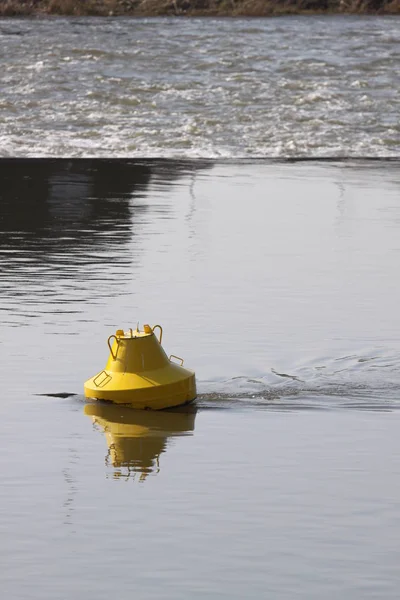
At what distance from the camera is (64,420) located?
866 cm

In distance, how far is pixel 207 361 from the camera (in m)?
10.1

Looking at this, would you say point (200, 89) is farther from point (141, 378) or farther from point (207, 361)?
point (141, 378)

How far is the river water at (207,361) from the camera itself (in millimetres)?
6426

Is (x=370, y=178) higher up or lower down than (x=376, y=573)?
lower down

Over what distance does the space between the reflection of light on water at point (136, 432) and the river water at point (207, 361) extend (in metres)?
0.02

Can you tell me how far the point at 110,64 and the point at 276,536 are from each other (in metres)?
31.0

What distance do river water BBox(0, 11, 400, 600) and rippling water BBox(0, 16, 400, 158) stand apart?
0.24 m

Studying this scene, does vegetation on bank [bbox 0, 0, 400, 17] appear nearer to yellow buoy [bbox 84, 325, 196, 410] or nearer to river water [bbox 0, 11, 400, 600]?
river water [bbox 0, 11, 400, 600]

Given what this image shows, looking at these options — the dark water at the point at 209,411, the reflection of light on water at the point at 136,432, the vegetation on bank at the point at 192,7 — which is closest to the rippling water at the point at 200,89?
the vegetation on bank at the point at 192,7

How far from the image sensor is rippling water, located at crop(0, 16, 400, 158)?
26631mm

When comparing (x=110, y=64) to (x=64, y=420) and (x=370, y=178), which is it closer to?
(x=370, y=178)

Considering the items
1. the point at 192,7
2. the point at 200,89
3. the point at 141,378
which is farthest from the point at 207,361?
the point at 192,7

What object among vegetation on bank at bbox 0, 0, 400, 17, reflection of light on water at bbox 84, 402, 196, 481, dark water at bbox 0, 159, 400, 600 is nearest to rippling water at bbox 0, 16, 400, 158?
vegetation on bank at bbox 0, 0, 400, 17

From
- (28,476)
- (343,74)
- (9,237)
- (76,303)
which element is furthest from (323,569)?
(343,74)
